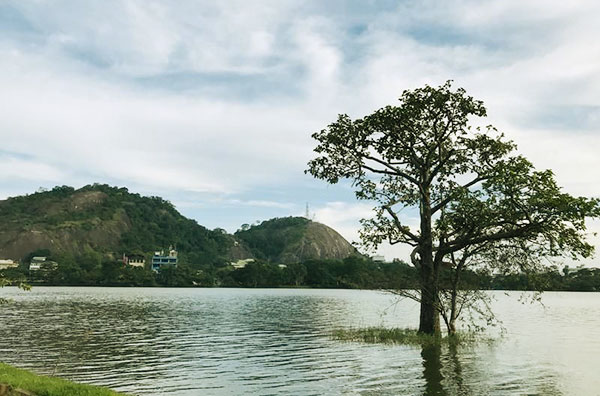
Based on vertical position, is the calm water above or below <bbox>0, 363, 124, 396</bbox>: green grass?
below

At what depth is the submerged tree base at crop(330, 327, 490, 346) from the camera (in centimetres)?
3641

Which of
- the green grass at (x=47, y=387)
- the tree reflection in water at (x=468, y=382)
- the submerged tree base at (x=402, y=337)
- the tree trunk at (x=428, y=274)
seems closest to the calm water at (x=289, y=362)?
the tree reflection in water at (x=468, y=382)

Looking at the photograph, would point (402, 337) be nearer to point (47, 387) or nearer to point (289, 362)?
point (289, 362)

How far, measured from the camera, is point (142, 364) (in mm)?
29938

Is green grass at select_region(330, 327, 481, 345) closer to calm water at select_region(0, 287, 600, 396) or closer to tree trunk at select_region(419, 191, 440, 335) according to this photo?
tree trunk at select_region(419, 191, 440, 335)

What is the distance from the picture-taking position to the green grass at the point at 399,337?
36406 millimetres

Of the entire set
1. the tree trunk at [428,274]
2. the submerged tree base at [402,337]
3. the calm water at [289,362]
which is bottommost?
the calm water at [289,362]

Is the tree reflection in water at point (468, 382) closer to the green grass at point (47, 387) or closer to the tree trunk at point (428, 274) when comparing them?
the tree trunk at point (428, 274)

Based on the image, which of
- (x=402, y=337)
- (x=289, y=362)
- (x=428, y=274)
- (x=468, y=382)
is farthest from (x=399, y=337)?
(x=468, y=382)

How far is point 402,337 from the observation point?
38719 millimetres

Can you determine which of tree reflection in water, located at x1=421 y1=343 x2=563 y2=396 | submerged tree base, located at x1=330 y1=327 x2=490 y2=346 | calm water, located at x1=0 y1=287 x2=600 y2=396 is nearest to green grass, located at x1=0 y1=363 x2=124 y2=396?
calm water, located at x1=0 y1=287 x2=600 y2=396

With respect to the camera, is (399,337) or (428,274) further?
(399,337)

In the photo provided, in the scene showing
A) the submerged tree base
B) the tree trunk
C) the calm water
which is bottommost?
the calm water

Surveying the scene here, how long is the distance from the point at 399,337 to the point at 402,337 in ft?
1.01
